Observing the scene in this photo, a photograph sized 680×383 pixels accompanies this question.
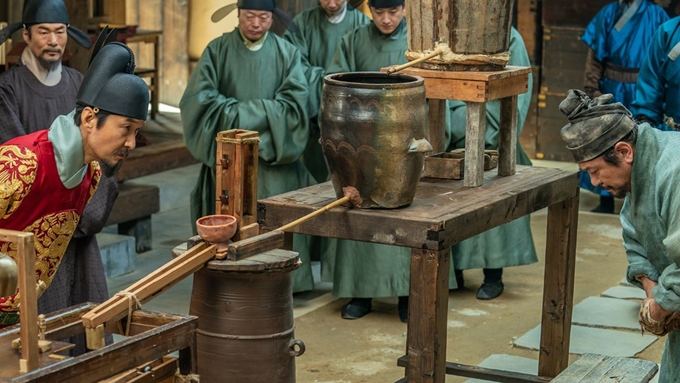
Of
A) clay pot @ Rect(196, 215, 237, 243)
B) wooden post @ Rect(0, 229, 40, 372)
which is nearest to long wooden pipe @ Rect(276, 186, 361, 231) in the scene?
clay pot @ Rect(196, 215, 237, 243)

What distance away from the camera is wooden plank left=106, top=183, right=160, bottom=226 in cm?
782

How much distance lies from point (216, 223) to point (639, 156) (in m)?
1.30

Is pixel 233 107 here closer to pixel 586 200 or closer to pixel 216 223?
pixel 216 223

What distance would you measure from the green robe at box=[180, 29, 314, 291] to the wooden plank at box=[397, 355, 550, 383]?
1.85 m

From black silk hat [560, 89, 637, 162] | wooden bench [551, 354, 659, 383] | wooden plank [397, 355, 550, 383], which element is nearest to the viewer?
black silk hat [560, 89, 637, 162]

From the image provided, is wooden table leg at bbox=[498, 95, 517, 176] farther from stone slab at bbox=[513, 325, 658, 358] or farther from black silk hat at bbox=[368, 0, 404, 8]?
black silk hat at bbox=[368, 0, 404, 8]

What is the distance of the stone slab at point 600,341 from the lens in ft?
19.9

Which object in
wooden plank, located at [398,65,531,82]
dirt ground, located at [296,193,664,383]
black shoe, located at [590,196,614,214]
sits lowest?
dirt ground, located at [296,193,664,383]

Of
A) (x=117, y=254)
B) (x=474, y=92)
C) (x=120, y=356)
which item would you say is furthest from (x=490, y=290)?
(x=120, y=356)

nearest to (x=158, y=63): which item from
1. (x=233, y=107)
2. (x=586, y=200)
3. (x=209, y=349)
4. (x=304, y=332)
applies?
(x=586, y=200)

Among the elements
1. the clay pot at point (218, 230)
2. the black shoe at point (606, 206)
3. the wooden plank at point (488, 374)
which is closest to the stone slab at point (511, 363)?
the wooden plank at point (488, 374)

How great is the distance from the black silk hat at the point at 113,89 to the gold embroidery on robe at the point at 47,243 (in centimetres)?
38

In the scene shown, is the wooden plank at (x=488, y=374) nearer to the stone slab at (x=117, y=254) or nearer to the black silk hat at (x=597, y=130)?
the black silk hat at (x=597, y=130)

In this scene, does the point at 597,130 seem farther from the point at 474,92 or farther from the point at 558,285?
the point at 558,285
